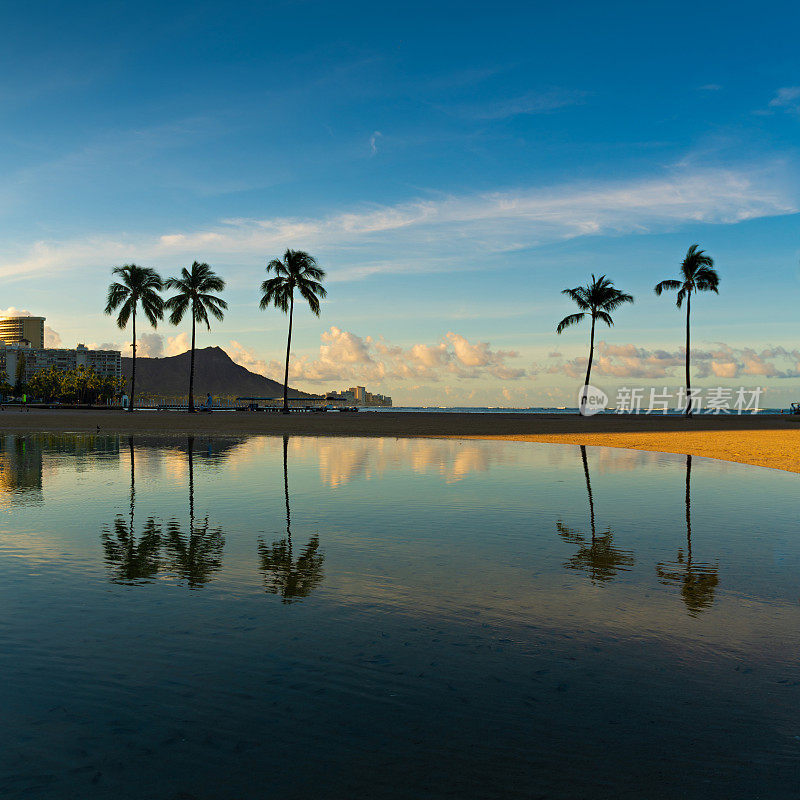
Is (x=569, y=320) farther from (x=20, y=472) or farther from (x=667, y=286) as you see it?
(x=20, y=472)

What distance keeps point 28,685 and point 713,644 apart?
490cm

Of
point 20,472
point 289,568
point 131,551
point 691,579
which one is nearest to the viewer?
point 691,579

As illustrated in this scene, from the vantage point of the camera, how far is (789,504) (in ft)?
41.1

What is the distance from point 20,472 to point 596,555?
14468mm

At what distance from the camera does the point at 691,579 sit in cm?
707

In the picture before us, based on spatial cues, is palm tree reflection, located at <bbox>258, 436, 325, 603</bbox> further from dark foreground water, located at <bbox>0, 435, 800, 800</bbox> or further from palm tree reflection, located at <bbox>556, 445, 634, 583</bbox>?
palm tree reflection, located at <bbox>556, 445, 634, 583</bbox>

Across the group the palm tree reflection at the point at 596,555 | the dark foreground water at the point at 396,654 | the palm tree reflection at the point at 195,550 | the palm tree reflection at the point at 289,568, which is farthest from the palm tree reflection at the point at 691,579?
the palm tree reflection at the point at 195,550

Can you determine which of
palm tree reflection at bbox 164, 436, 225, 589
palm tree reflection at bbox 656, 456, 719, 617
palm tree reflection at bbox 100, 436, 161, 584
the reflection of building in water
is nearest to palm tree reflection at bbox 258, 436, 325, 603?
palm tree reflection at bbox 164, 436, 225, 589

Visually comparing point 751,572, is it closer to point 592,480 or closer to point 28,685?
point 28,685

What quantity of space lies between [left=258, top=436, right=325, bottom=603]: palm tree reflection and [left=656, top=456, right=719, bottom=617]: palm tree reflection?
3.63m

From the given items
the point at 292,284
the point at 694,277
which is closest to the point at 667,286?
the point at 694,277

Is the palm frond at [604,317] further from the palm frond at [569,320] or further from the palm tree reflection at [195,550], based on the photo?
the palm tree reflection at [195,550]

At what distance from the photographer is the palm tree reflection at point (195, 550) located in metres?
7.03

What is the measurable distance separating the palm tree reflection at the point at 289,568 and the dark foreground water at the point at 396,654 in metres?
0.04
